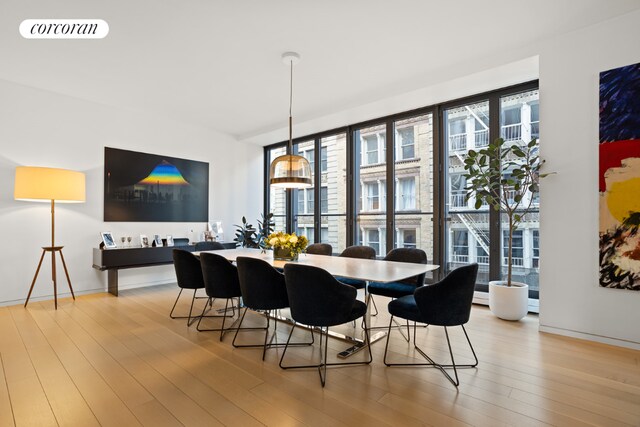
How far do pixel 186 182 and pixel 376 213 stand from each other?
3.74 m

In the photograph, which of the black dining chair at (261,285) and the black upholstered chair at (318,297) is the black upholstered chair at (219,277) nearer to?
the black dining chair at (261,285)

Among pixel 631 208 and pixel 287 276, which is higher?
pixel 631 208

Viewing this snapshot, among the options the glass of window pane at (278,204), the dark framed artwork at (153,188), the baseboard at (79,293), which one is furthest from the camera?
the glass of window pane at (278,204)

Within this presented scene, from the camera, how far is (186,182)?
6441 mm

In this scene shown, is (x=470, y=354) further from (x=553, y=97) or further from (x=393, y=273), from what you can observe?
(x=553, y=97)

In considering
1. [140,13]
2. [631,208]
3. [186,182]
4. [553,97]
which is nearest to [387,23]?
[553,97]

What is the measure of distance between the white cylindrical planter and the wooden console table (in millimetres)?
4798

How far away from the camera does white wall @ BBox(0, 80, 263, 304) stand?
4.54m

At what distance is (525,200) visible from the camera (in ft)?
14.3

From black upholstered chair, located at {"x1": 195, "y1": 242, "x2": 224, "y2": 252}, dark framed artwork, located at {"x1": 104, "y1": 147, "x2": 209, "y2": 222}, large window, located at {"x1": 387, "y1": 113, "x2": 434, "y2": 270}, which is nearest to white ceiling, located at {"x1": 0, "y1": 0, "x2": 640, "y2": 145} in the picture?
large window, located at {"x1": 387, "y1": 113, "x2": 434, "y2": 270}

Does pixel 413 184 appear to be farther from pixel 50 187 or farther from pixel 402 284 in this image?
pixel 50 187

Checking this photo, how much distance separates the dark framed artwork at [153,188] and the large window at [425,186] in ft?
7.52

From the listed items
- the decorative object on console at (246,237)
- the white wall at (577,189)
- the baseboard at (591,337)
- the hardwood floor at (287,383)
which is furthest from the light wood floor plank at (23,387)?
the white wall at (577,189)

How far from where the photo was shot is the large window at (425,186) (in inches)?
175
